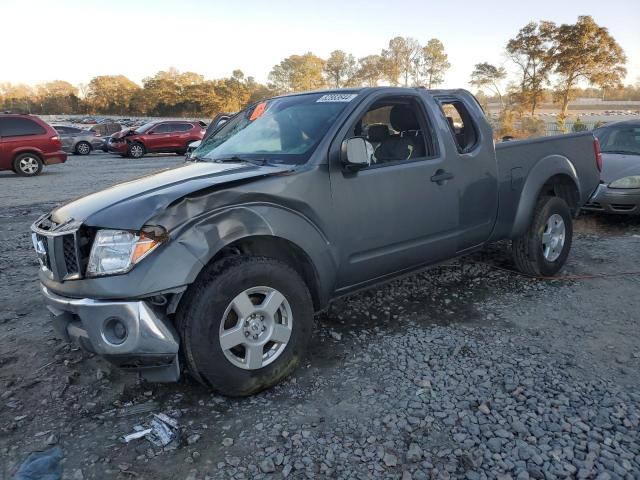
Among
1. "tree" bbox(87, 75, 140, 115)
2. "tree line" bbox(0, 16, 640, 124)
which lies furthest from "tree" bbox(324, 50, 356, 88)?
"tree" bbox(87, 75, 140, 115)

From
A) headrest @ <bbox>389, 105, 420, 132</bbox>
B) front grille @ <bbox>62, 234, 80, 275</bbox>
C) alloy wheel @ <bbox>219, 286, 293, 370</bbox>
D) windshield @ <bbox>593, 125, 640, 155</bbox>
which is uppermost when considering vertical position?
headrest @ <bbox>389, 105, 420, 132</bbox>

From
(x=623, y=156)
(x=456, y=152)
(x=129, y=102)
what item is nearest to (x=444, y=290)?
(x=456, y=152)

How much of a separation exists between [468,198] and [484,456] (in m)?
2.14

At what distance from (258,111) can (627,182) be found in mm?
5689

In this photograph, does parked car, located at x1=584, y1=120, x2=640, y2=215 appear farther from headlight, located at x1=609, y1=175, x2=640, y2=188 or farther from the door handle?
the door handle

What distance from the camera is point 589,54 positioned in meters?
34.2

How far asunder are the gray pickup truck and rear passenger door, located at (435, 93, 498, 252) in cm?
2

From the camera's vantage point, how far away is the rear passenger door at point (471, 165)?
12.6 feet

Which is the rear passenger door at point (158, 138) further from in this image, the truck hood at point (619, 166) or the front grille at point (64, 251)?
the front grille at point (64, 251)

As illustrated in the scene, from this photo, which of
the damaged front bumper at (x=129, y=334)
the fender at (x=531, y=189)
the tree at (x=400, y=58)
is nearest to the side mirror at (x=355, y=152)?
the damaged front bumper at (x=129, y=334)

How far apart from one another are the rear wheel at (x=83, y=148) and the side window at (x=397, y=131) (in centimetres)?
2321

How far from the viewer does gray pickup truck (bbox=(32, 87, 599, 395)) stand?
2439 mm

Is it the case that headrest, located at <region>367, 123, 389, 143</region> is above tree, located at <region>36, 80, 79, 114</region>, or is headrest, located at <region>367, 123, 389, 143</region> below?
below

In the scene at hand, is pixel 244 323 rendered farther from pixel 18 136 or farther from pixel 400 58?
pixel 400 58
